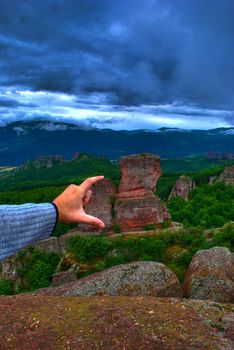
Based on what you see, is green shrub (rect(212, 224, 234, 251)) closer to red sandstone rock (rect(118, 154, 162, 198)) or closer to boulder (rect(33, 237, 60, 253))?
red sandstone rock (rect(118, 154, 162, 198))

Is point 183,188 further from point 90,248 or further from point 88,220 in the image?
point 88,220

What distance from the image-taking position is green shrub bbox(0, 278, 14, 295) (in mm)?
44000

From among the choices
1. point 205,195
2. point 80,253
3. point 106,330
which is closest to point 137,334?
point 106,330

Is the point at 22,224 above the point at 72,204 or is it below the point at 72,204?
below

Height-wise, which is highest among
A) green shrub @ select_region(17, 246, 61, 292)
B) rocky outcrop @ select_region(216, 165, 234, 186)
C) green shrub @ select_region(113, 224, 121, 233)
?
rocky outcrop @ select_region(216, 165, 234, 186)

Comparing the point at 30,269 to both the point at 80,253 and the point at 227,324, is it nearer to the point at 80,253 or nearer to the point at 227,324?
the point at 80,253

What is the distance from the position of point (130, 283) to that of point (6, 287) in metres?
21.8

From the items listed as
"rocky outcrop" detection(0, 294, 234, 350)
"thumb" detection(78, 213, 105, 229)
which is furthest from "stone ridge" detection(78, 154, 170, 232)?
"thumb" detection(78, 213, 105, 229)

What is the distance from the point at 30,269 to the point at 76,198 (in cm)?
4327

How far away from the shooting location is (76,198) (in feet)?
14.6

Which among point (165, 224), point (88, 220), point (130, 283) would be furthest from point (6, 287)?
point (88, 220)

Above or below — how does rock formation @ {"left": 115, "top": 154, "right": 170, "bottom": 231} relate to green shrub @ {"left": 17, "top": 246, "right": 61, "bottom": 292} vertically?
above

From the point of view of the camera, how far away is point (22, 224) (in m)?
3.89

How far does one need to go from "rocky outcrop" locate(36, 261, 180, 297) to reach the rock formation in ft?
86.8
